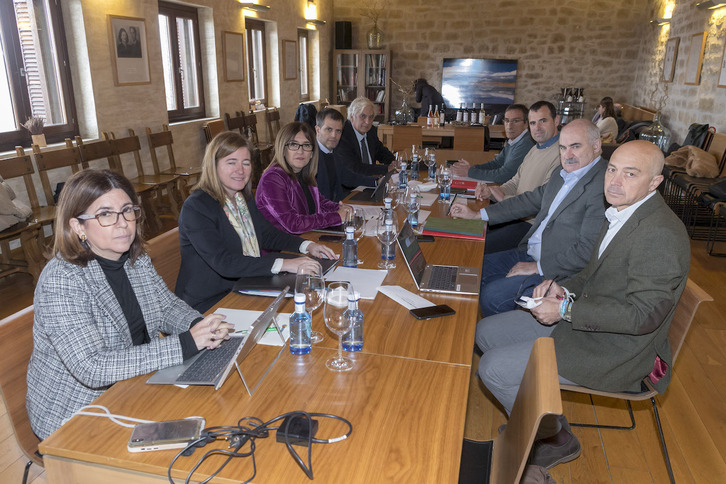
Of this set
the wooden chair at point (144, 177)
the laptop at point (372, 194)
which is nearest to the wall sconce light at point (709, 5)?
the laptop at point (372, 194)

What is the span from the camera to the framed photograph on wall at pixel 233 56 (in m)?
7.45

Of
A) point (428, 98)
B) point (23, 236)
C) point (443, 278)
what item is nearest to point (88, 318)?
point (443, 278)

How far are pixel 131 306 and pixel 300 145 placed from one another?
5.23ft

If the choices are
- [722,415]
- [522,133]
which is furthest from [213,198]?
[522,133]

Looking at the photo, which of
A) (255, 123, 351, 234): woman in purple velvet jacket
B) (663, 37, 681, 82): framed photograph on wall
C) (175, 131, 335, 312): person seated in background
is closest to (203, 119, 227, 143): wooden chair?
(255, 123, 351, 234): woman in purple velvet jacket

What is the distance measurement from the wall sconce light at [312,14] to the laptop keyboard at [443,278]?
863cm

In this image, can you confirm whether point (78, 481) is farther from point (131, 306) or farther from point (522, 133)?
point (522, 133)

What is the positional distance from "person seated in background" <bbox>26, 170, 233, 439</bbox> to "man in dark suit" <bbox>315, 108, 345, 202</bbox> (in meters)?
2.24

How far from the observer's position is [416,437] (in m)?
1.32

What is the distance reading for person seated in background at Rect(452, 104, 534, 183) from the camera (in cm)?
454

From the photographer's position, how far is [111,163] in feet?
17.5

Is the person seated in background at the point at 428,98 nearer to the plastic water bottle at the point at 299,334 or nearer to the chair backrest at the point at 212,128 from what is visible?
the chair backrest at the point at 212,128

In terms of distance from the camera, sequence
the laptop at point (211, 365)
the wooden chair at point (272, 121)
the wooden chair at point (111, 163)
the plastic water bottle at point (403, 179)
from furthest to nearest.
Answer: the wooden chair at point (272, 121), the wooden chair at point (111, 163), the plastic water bottle at point (403, 179), the laptop at point (211, 365)

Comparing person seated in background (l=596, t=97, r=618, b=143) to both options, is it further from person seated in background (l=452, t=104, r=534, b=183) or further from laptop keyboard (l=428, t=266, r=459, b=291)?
laptop keyboard (l=428, t=266, r=459, b=291)
